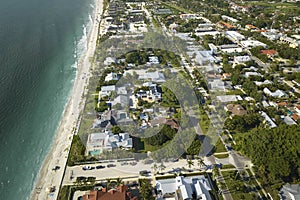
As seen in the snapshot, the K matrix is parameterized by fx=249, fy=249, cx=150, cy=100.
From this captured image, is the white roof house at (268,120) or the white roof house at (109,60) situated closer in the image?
the white roof house at (268,120)

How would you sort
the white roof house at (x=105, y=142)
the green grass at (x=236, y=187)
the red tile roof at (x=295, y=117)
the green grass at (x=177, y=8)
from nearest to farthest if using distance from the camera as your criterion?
the green grass at (x=236, y=187), the white roof house at (x=105, y=142), the red tile roof at (x=295, y=117), the green grass at (x=177, y=8)

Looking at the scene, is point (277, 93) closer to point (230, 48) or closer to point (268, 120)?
point (268, 120)

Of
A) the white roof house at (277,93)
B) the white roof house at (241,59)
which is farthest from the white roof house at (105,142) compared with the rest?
the white roof house at (241,59)

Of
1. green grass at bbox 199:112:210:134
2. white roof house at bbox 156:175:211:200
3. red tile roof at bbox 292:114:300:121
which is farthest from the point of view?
red tile roof at bbox 292:114:300:121

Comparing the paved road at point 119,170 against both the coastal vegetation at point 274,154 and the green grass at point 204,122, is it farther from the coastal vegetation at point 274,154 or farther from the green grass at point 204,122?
the coastal vegetation at point 274,154

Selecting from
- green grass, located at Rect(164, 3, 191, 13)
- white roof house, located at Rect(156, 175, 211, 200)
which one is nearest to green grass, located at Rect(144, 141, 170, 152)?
white roof house, located at Rect(156, 175, 211, 200)

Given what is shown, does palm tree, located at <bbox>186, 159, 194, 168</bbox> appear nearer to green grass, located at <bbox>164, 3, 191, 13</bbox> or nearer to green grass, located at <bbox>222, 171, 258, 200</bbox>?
green grass, located at <bbox>222, 171, 258, 200</bbox>

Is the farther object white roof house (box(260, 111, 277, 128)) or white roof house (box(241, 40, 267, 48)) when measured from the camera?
white roof house (box(241, 40, 267, 48))
